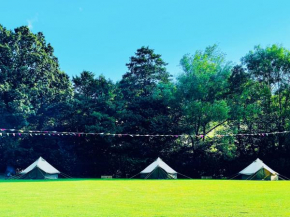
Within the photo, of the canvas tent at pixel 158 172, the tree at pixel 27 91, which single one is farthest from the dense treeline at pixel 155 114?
the canvas tent at pixel 158 172

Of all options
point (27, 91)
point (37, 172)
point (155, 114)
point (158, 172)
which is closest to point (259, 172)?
point (158, 172)

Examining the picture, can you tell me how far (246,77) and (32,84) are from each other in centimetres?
2413

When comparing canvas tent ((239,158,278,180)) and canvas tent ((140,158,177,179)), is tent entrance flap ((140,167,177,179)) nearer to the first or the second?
canvas tent ((140,158,177,179))

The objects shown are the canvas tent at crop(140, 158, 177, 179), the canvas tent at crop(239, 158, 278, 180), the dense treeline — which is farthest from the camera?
the dense treeline

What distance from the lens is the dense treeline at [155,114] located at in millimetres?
36000

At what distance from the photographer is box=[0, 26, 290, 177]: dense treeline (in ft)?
118

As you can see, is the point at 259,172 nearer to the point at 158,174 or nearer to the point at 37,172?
the point at 158,174

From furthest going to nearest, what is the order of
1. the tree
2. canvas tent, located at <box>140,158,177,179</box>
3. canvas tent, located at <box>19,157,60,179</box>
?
1. the tree
2. canvas tent, located at <box>140,158,177,179</box>
3. canvas tent, located at <box>19,157,60,179</box>

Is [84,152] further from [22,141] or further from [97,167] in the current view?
[22,141]

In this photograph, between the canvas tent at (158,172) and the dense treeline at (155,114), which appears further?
the dense treeline at (155,114)

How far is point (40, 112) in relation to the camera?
39.0 metres

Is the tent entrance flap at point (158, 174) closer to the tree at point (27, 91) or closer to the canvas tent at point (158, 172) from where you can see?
the canvas tent at point (158, 172)

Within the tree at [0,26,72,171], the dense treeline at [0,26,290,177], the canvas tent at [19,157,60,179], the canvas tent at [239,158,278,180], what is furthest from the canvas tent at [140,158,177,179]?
the tree at [0,26,72,171]

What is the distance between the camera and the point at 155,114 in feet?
127
